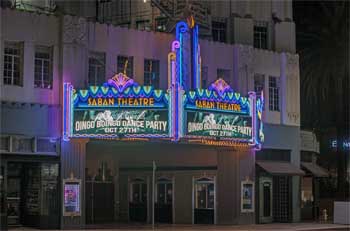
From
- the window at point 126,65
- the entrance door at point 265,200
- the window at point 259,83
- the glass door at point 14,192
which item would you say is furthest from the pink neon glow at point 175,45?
the entrance door at point 265,200

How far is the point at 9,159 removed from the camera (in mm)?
32281

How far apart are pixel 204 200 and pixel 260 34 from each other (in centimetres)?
1036

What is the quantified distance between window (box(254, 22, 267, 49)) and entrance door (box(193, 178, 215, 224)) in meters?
8.69

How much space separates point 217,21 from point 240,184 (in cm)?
952

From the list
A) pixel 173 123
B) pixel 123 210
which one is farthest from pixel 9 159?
pixel 123 210

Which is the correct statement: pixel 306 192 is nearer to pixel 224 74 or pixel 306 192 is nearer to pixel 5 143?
pixel 224 74

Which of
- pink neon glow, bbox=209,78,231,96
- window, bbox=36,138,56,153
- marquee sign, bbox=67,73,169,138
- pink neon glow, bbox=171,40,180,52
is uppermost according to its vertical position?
pink neon glow, bbox=171,40,180,52

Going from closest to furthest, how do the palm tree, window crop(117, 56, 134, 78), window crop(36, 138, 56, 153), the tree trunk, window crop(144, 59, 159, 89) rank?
window crop(36, 138, 56, 153) < window crop(117, 56, 134, 78) < window crop(144, 59, 159, 89) < the tree trunk < the palm tree

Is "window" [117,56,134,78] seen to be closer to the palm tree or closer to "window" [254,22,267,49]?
"window" [254,22,267,49]

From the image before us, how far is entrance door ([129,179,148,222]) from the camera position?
141ft

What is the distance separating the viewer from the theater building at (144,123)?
109ft

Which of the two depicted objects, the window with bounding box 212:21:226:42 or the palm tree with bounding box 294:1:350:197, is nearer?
the window with bounding box 212:21:226:42

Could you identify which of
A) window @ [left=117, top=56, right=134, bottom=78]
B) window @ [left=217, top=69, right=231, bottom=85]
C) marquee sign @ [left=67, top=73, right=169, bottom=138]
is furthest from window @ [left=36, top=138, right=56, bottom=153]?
window @ [left=217, top=69, right=231, bottom=85]

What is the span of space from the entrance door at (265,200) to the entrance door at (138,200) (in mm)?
6749
